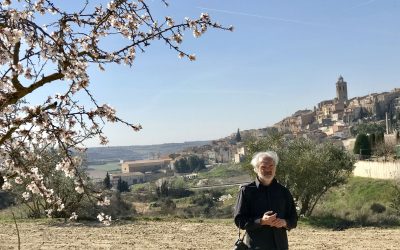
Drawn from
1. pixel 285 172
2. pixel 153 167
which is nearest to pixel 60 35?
pixel 285 172

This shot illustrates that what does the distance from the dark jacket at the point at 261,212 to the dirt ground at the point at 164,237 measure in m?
6.84

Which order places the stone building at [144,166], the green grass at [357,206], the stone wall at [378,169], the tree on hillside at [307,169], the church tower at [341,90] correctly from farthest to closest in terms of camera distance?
the church tower at [341,90] < the stone building at [144,166] < the stone wall at [378,169] < the tree on hillside at [307,169] < the green grass at [357,206]

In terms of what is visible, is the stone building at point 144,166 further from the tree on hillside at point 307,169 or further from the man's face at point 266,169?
the man's face at point 266,169

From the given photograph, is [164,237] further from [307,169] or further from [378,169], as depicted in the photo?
[378,169]

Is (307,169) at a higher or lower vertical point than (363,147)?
lower

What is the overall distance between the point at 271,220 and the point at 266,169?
49 cm

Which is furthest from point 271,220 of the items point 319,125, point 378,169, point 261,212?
point 319,125

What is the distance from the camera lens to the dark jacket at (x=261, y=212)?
14.6 feet

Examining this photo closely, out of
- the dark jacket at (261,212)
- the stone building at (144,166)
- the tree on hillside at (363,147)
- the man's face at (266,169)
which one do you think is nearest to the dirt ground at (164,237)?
the dark jacket at (261,212)

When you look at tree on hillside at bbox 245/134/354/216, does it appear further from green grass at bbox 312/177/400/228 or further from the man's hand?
the man's hand

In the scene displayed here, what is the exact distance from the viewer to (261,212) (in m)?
4.52

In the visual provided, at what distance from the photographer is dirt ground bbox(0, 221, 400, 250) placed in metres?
11.3

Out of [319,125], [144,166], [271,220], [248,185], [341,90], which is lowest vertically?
[144,166]

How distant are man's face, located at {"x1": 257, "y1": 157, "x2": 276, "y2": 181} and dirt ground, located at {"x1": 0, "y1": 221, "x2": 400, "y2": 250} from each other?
7.00 metres
